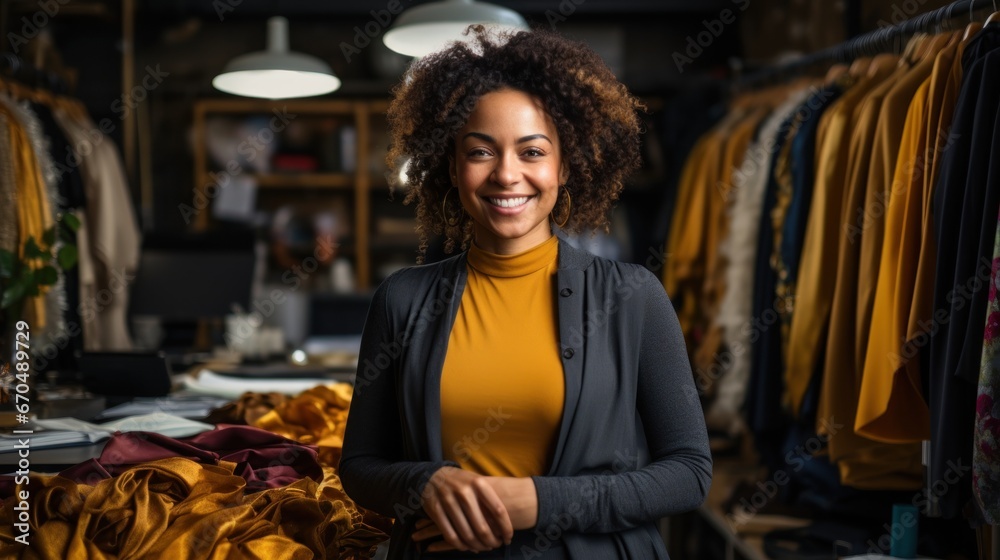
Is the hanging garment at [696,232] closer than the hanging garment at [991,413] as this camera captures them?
No

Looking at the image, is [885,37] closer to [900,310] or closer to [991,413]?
[900,310]

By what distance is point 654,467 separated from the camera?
119cm

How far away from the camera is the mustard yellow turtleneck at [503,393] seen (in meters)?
1.22

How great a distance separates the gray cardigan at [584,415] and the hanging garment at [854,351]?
4.00ft

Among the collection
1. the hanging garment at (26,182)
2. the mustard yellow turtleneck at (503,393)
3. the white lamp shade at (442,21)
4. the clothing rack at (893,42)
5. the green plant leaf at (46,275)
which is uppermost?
the white lamp shade at (442,21)

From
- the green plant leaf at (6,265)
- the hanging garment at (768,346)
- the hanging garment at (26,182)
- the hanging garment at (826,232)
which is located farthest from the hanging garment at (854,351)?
the hanging garment at (26,182)

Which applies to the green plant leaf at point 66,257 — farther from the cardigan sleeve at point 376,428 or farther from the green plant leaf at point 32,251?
the cardigan sleeve at point 376,428

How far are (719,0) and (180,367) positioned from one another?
3.57 metres

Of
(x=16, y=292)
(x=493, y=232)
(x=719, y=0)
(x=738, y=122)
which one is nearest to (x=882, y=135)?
(x=493, y=232)

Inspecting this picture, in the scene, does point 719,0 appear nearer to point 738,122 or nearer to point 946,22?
point 738,122

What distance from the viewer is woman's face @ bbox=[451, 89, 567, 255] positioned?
124 cm

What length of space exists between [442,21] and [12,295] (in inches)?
49.7

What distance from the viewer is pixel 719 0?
16.8 feet

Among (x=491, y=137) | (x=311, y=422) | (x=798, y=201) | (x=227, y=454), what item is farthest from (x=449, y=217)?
(x=798, y=201)
